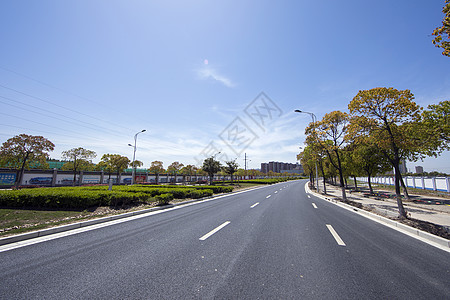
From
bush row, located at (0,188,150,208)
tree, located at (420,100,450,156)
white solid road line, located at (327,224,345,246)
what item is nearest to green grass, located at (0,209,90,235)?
bush row, located at (0,188,150,208)

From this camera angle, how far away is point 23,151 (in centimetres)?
2045

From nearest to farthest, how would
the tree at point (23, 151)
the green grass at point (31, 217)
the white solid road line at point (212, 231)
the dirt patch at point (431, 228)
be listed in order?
the white solid road line at point (212, 231)
the dirt patch at point (431, 228)
the green grass at point (31, 217)
the tree at point (23, 151)

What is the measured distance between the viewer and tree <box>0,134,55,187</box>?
65.6 feet

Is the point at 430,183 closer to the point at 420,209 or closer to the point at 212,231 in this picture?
the point at 420,209

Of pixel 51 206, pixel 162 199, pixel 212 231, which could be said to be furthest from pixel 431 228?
pixel 51 206

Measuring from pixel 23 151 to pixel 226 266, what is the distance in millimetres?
29018

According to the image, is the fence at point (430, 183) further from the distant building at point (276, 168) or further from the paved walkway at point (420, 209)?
the distant building at point (276, 168)

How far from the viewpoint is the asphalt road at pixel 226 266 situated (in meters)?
2.86

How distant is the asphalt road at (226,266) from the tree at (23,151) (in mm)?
23556

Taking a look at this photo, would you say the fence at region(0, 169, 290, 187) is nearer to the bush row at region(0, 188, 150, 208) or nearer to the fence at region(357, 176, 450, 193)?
the bush row at region(0, 188, 150, 208)

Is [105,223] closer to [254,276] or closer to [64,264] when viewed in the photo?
[64,264]

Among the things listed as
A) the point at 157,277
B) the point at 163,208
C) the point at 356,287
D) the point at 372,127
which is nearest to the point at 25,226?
the point at 163,208

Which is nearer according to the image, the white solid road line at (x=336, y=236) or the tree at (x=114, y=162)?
the white solid road line at (x=336, y=236)

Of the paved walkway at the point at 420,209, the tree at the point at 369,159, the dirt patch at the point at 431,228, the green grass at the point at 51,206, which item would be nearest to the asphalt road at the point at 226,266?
the dirt patch at the point at 431,228
